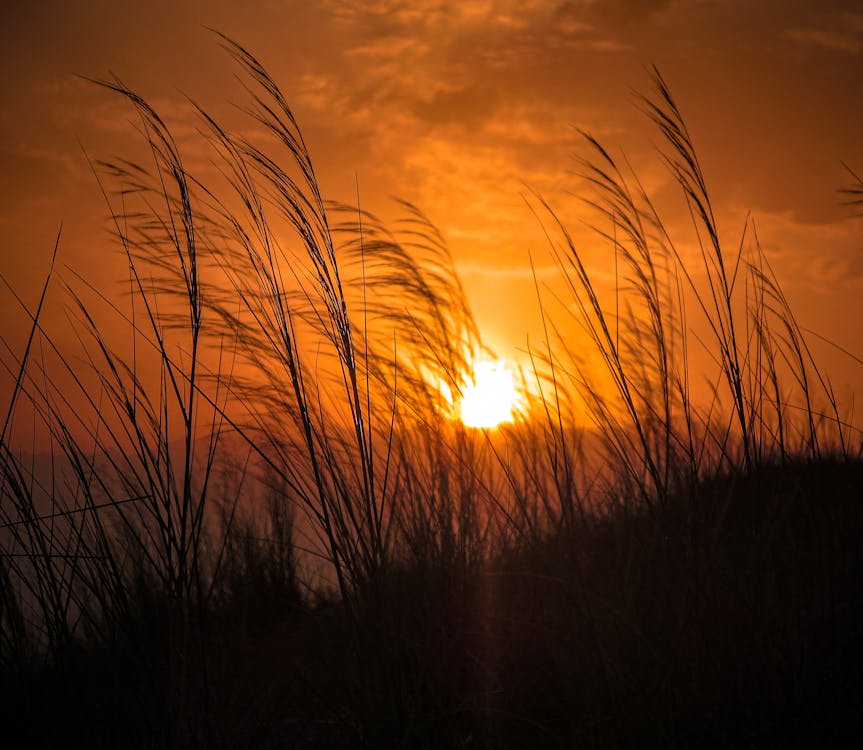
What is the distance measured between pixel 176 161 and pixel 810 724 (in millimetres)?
1462

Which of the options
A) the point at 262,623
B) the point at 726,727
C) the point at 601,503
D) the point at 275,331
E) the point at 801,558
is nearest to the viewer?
the point at 726,727

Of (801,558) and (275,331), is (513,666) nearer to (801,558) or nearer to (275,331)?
(801,558)

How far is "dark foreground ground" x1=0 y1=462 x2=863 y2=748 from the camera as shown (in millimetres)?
1157

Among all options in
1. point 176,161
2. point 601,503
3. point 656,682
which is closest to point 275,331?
point 176,161

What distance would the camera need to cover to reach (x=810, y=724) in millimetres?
1141

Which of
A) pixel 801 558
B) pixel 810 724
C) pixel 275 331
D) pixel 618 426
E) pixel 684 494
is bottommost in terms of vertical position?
pixel 810 724

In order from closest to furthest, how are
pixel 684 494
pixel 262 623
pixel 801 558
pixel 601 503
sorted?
1. pixel 801 558
2. pixel 684 494
3. pixel 601 503
4. pixel 262 623

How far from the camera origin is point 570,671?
1.31 m

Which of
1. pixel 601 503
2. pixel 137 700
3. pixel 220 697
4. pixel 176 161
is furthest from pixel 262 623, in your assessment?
pixel 176 161

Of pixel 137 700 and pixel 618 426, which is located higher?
pixel 618 426

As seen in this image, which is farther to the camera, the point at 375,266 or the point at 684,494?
the point at 375,266

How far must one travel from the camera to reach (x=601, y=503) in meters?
2.53

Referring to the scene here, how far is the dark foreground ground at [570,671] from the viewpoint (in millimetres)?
1157

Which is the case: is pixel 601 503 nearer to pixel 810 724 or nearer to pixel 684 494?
pixel 684 494
